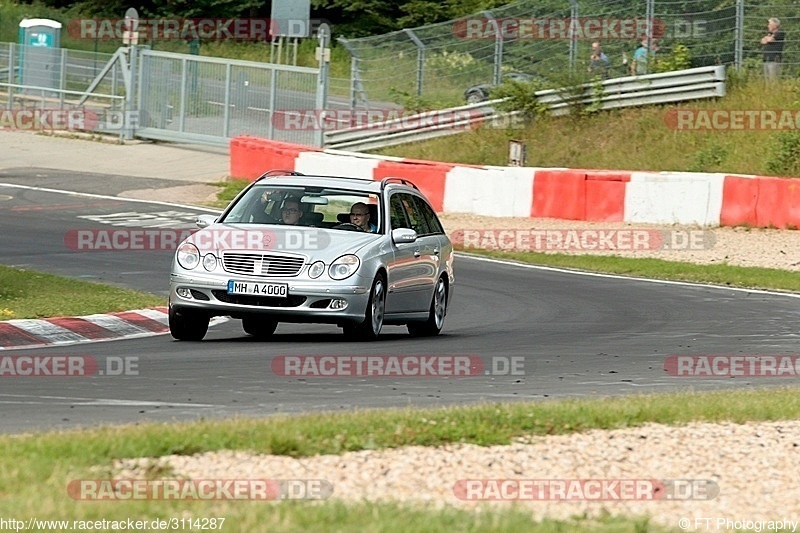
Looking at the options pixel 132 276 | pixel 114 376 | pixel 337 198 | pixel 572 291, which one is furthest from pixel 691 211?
pixel 114 376

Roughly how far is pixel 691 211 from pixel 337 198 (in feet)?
38.0

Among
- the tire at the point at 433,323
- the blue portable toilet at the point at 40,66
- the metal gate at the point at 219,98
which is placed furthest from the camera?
the blue portable toilet at the point at 40,66

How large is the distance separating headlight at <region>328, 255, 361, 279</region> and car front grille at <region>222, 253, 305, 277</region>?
0.27m

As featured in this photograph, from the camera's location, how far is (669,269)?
21.4 meters

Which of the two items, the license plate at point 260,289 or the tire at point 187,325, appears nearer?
the license plate at point 260,289

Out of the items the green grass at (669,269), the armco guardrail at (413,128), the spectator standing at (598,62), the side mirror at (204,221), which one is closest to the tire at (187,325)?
the side mirror at (204,221)

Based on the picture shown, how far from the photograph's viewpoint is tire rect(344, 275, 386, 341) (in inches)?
516

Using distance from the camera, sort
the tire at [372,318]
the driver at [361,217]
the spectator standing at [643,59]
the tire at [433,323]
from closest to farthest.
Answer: the tire at [372,318]
the driver at [361,217]
the tire at [433,323]
the spectator standing at [643,59]

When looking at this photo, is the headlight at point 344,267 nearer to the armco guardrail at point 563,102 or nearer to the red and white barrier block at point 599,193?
the red and white barrier block at point 599,193

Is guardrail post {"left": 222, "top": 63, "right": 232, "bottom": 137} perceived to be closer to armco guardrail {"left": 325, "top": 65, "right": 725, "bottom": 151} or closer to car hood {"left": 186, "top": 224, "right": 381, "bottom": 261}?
armco guardrail {"left": 325, "top": 65, "right": 725, "bottom": 151}

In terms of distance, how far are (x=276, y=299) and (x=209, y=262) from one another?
0.68m

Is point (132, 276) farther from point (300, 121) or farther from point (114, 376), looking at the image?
point (300, 121)

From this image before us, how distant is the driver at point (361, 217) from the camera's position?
13.9 metres

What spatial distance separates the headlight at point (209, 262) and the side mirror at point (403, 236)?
69.5 inches
